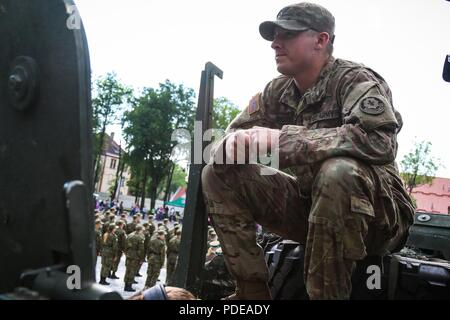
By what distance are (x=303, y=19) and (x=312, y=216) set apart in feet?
3.46

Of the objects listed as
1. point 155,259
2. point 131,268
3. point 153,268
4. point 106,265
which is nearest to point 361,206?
point 131,268

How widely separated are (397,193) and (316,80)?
72 cm

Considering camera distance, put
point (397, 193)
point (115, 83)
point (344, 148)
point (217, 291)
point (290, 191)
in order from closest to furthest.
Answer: point (344, 148) → point (397, 193) → point (290, 191) → point (217, 291) → point (115, 83)

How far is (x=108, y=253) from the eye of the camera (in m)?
20.3

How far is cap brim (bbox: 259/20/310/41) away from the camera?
222 centimetres

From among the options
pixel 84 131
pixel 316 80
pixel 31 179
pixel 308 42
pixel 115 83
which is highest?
pixel 115 83

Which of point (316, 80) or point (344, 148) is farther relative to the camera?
point (316, 80)

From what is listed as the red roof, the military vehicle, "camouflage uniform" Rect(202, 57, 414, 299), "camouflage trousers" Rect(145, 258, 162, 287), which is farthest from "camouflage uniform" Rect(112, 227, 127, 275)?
the red roof

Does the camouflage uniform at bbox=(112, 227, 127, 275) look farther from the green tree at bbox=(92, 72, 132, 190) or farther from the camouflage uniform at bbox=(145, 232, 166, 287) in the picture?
the green tree at bbox=(92, 72, 132, 190)

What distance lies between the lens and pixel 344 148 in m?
1.86

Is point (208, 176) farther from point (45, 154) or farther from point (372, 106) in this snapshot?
point (45, 154)
